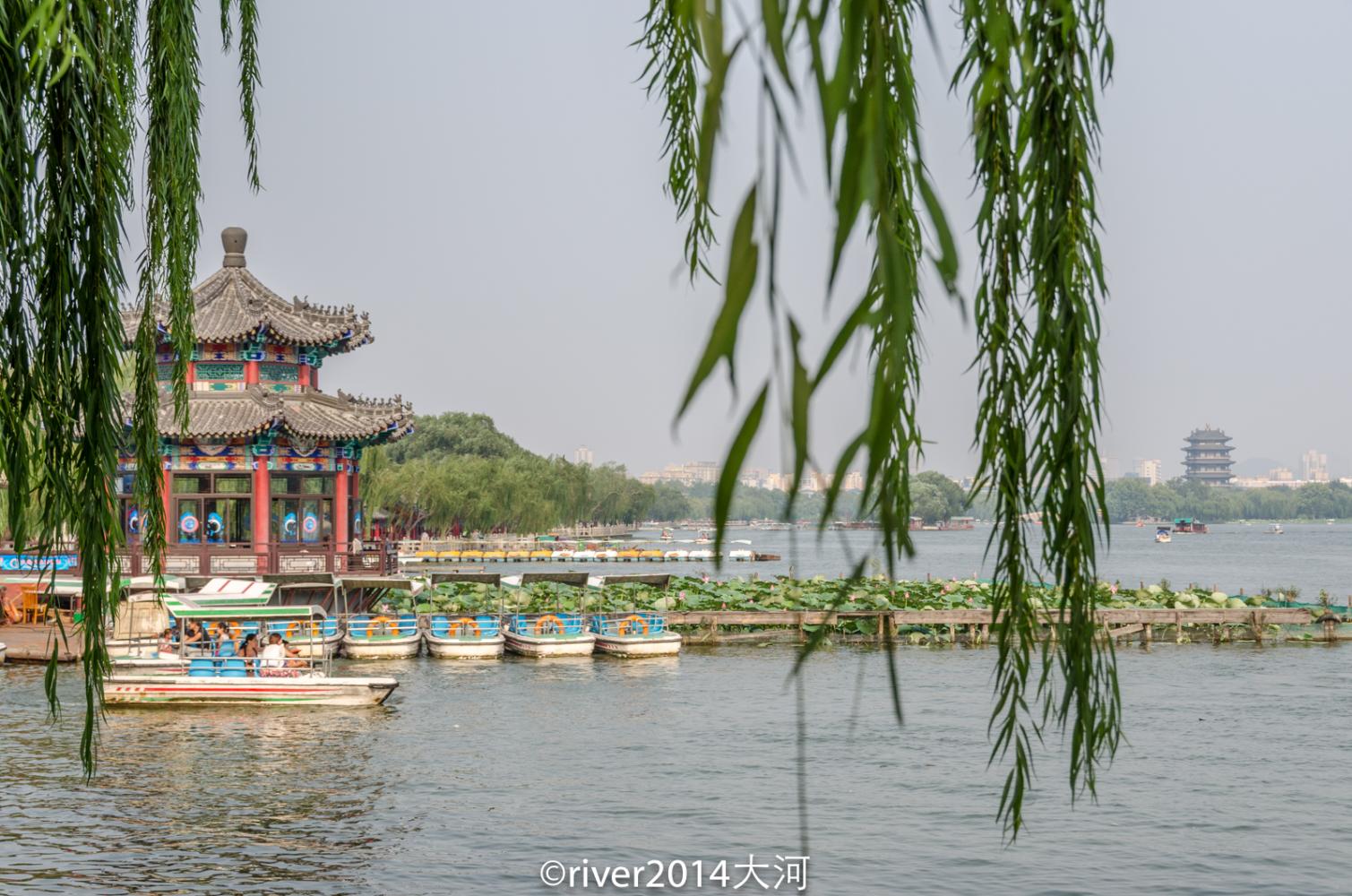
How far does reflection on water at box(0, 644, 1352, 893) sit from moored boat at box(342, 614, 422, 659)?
307 centimetres

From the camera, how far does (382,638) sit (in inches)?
1069

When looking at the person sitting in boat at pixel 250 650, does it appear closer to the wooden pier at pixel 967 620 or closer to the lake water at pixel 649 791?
the lake water at pixel 649 791

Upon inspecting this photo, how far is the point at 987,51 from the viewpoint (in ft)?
6.72

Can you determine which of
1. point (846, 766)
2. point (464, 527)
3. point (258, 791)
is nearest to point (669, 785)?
point (846, 766)

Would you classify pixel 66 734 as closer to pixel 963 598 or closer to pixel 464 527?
pixel 963 598

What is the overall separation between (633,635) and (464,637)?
3.17 meters

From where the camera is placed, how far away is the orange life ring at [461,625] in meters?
28.0

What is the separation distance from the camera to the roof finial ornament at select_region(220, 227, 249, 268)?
32.3 meters

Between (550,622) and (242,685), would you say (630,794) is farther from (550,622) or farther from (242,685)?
(550,622)

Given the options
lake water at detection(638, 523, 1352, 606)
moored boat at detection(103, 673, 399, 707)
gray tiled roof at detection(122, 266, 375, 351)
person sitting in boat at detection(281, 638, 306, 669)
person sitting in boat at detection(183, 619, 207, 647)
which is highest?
gray tiled roof at detection(122, 266, 375, 351)

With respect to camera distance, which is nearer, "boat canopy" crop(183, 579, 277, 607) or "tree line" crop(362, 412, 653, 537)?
"boat canopy" crop(183, 579, 277, 607)

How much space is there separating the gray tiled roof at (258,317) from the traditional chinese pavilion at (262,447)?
33 millimetres

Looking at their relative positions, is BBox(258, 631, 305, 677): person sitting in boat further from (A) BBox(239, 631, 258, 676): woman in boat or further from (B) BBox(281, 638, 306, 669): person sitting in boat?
(A) BBox(239, 631, 258, 676): woman in boat

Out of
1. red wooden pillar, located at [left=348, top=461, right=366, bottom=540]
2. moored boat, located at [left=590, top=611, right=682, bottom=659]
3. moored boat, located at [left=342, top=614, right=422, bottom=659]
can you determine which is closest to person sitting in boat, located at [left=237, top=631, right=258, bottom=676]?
moored boat, located at [left=342, top=614, right=422, bottom=659]
